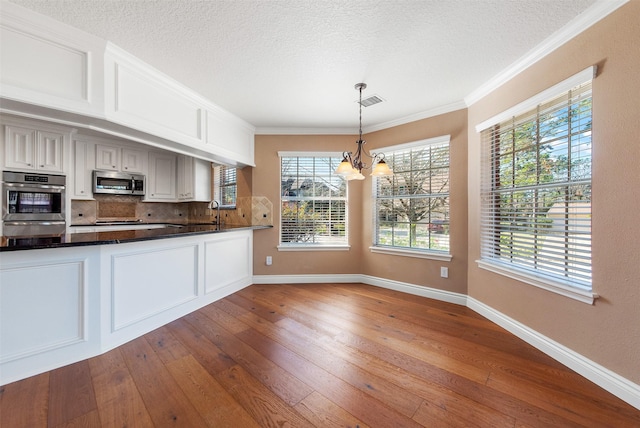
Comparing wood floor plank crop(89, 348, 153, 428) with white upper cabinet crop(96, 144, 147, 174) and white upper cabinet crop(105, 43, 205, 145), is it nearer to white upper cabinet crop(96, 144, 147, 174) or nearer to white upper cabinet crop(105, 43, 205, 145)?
white upper cabinet crop(105, 43, 205, 145)

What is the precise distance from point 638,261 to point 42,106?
13.1ft

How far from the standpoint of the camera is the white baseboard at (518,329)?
155 centimetres

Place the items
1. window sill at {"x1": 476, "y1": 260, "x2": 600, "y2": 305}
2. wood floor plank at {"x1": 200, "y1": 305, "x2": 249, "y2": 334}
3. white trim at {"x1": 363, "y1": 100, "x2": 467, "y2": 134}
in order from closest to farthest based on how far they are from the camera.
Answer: window sill at {"x1": 476, "y1": 260, "x2": 600, "y2": 305}, wood floor plank at {"x1": 200, "y1": 305, "x2": 249, "y2": 334}, white trim at {"x1": 363, "y1": 100, "x2": 467, "y2": 134}

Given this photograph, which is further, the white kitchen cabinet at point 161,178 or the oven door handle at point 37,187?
the white kitchen cabinet at point 161,178

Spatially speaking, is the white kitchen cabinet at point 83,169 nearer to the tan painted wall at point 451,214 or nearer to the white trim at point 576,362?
the tan painted wall at point 451,214

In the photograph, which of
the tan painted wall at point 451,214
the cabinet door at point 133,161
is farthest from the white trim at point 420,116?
the cabinet door at point 133,161

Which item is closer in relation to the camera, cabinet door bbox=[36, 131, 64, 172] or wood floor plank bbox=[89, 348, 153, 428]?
wood floor plank bbox=[89, 348, 153, 428]

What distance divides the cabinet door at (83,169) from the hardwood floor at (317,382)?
263 cm

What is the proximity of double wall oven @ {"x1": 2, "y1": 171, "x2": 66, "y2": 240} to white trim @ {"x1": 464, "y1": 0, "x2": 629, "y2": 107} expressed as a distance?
5080mm

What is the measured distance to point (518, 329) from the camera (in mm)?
2275

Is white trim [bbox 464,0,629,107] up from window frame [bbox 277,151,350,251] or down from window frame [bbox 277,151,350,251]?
up

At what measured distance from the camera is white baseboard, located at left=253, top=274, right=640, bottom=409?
5.09 feet

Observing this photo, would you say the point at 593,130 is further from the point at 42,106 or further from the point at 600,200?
the point at 42,106

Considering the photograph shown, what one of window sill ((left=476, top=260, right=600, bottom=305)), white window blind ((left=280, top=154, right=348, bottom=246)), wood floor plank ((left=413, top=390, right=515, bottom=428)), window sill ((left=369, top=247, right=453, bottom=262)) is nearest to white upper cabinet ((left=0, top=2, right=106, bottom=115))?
white window blind ((left=280, top=154, right=348, bottom=246))
